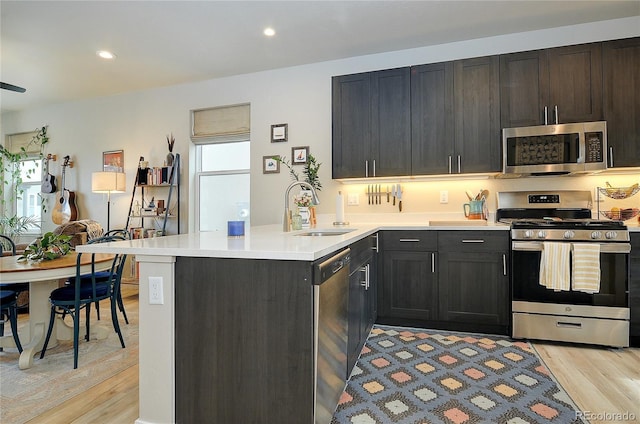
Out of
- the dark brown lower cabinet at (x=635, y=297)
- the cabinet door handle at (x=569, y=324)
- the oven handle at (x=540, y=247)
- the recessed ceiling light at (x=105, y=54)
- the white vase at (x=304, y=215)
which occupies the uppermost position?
the recessed ceiling light at (x=105, y=54)

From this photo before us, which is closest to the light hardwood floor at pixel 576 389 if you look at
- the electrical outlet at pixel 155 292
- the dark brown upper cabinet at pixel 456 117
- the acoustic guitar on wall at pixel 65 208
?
the electrical outlet at pixel 155 292

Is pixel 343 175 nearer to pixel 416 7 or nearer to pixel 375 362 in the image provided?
pixel 416 7

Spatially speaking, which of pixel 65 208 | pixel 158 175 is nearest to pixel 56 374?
pixel 158 175

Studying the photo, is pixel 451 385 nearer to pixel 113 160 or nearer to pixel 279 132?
pixel 279 132

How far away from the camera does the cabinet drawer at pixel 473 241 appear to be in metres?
2.84

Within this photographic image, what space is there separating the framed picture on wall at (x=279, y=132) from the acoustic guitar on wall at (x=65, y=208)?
3.44 metres

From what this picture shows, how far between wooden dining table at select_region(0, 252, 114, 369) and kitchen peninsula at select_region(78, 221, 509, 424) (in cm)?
106

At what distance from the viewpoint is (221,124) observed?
4.51 meters

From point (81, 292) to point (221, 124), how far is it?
2.72 meters

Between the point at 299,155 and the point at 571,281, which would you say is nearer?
the point at 571,281

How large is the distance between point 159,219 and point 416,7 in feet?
13.3

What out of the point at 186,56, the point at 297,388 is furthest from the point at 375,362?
the point at 186,56

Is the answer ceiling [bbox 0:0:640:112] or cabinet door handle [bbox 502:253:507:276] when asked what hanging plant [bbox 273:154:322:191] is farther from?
cabinet door handle [bbox 502:253:507:276]

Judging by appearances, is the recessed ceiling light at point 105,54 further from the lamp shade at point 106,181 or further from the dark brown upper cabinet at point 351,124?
the dark brown upper cabinet at point 351,124
